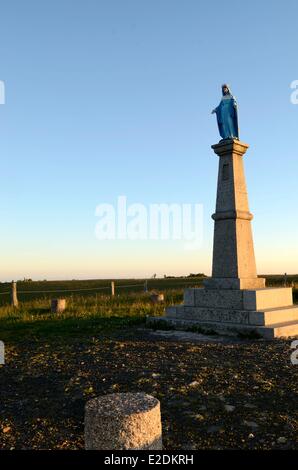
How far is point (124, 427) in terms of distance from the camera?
363 cm

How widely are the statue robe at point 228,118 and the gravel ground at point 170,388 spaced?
5.82 metres

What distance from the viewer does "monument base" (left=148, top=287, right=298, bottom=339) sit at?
965 cm

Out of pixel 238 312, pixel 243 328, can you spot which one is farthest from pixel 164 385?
pixel 238 312

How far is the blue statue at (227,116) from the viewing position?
→ 469 inches

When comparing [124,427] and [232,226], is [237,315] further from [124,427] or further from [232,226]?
[124,427]

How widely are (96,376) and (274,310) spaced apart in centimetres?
528

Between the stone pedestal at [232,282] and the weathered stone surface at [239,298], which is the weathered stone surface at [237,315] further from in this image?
the weathered stone surface at [239,298]

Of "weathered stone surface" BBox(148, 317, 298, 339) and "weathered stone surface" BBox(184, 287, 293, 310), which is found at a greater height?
"weathered stone surface" BBox(184, 287, 293, 310)

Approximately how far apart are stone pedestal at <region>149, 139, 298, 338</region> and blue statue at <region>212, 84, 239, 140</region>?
479 mm

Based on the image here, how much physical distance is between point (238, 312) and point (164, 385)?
4762 millimetres

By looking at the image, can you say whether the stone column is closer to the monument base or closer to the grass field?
the monument base

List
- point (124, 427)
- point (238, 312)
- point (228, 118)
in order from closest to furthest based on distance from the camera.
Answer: point (124, 427) < point (238, 312) < point (228, 118)

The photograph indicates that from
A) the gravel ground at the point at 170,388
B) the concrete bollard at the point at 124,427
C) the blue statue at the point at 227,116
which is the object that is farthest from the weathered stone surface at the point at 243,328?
the concrete bollard at the point at 124,427

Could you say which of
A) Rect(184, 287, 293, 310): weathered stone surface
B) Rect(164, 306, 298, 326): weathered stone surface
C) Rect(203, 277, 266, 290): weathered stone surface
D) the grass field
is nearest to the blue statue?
Rect(203, 277, 266, 290): weathered stone surface
